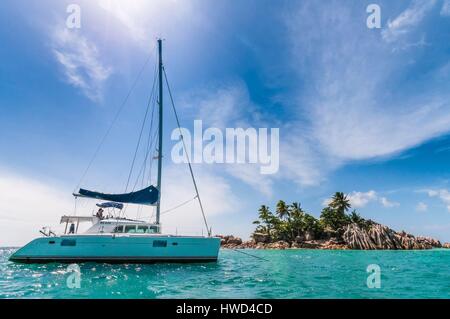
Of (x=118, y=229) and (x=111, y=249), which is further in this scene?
Answer: (x=118, y=229)

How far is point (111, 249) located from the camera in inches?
633

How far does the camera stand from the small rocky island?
51250 mm

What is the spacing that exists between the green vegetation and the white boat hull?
44657 mm

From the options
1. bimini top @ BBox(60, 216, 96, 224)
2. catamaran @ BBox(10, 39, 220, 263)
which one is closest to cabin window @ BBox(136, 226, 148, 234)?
catamaran @ BBox(10, 39, 220, 263)

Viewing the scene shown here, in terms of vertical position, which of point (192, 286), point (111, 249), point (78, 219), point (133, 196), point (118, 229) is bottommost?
point (192, 286)

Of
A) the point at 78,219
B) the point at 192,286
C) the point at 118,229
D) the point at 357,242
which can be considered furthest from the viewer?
the point at 357,242

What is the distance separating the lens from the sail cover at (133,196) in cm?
1838

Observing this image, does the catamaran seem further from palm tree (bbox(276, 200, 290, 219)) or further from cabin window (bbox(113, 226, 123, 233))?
palm tree (bbox(276, 200, 290, 219))

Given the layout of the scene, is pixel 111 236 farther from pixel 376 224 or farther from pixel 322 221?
pixel 376 224

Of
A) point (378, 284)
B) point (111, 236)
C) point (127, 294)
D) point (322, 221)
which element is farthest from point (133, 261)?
point (322, 221)

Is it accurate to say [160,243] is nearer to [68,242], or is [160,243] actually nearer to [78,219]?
[68,242]

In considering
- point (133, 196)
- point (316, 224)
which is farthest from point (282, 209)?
point (133, 196)

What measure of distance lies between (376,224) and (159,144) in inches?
2136

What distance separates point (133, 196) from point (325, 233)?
4860 cm
